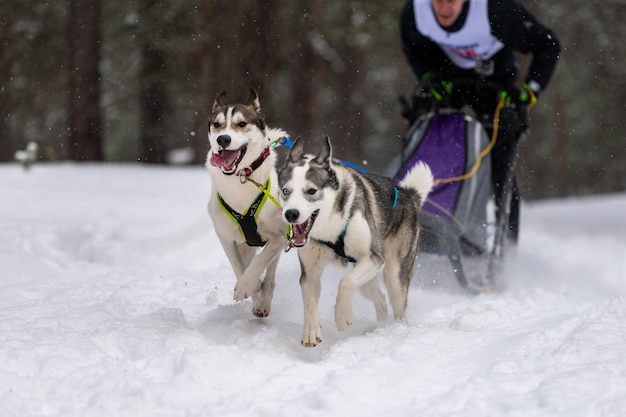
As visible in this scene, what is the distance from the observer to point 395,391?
347 cm

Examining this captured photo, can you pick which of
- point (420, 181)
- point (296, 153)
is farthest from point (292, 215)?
point (420, 181)

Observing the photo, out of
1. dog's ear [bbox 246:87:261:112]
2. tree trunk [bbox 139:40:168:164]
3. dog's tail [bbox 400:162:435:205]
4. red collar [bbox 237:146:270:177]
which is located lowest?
tree trunk [bbox 139:40:168:164]

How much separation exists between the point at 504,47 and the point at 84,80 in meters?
9.42

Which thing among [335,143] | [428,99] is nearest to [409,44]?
[428,99]

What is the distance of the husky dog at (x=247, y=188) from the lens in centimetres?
445

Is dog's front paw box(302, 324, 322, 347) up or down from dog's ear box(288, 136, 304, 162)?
down

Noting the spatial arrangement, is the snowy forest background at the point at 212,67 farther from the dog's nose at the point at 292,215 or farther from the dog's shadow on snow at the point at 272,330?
the dog's nose at the point at 292,215

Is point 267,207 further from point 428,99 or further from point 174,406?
point 428,99

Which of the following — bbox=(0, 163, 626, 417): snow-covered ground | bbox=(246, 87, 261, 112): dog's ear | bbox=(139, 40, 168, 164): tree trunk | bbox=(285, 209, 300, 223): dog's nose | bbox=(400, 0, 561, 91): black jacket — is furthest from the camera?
bbox=(139, 40, 168, 164): tree trunk

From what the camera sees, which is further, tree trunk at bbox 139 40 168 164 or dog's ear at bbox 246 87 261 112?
tree trunk at bbox 139 40 168 164

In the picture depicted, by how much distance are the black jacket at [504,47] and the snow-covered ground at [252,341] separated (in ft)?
5.32

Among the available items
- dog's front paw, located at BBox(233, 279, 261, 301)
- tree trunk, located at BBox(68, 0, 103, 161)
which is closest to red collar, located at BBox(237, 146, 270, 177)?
dog's front paw, located at BBox(233, 279, 261, 301)

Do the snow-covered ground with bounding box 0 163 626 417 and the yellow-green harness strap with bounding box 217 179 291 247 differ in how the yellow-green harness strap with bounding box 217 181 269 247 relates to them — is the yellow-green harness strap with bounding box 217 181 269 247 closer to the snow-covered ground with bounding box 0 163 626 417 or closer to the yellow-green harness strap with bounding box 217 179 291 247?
the yellow-green harness strap with bounding box 217 179 291 247

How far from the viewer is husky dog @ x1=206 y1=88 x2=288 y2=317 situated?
4.45 meters
